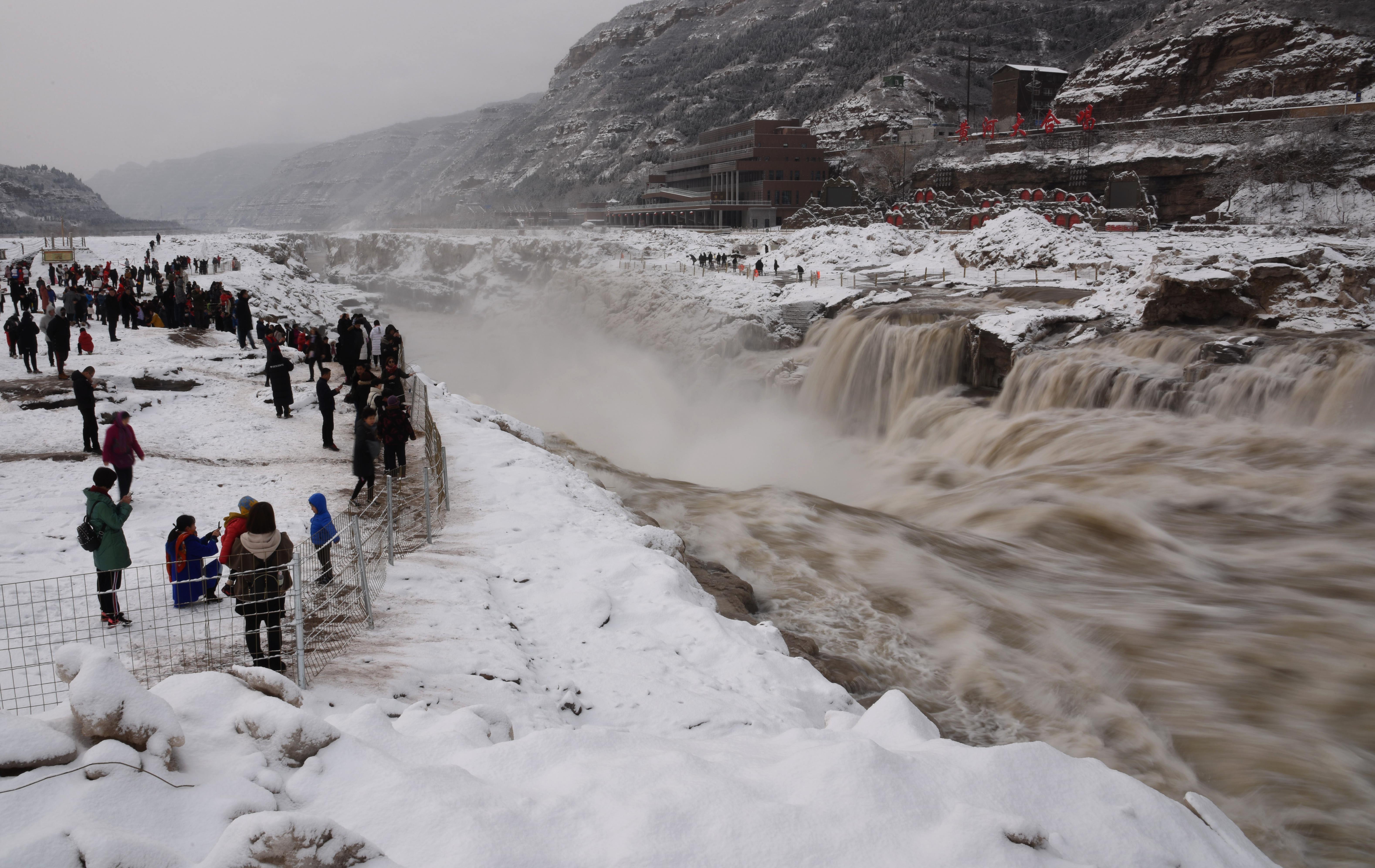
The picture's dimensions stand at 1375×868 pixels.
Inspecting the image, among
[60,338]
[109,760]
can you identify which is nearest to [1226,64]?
[60,338]

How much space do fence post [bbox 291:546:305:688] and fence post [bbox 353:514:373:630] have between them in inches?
30.3

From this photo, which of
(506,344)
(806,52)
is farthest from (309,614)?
(806,52)

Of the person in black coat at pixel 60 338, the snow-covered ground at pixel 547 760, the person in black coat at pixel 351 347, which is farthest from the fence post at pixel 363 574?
the person in black coat at pixel 60 338

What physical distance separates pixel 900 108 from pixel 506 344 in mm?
63327

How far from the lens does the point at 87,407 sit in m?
13.3

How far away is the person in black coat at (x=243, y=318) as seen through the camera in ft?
78.1

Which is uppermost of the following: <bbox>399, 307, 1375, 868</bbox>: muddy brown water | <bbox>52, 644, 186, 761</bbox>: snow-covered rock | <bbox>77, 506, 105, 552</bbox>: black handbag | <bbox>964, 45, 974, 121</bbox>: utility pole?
<bbox>964, 45, 974, 121</bbox>: utility pole

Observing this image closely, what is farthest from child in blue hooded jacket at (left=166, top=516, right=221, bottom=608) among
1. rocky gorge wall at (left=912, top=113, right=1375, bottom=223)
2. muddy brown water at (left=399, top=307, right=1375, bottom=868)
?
rocky gorge wall at (left=912, top=113, right=1375, bottom=223)

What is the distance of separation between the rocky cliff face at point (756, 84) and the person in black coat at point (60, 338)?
83.0 meters

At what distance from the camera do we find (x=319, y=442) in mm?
15328

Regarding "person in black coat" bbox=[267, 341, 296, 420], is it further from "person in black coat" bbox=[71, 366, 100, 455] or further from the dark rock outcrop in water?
the dark rock outcrop in water

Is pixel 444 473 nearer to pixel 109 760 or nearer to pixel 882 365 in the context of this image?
pixel 109 760

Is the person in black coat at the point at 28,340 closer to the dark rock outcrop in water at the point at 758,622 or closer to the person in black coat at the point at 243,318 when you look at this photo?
the person in black coat at the point at 243,318

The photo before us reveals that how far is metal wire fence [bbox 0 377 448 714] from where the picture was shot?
247 inches
